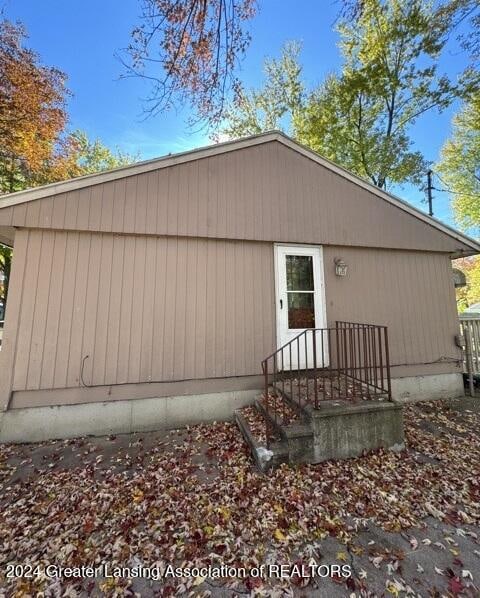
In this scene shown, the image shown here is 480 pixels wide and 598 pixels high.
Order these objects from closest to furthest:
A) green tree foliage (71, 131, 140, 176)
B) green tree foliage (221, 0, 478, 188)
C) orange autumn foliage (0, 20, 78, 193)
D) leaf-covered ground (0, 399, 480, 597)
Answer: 1. leaf-covered ground (0, 399, 480, 597)
2. orange autumn foliage (0, 20, 78, 193)
3. green tree foliage (221, 0, 478, 188)
4. green tree foliage (71, 131, 140, 176)

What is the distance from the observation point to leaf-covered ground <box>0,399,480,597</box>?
1.78 m

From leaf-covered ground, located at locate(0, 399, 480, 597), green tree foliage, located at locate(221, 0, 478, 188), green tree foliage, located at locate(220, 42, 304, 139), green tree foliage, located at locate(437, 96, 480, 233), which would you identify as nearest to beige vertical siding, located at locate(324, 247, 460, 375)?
leaf-covered ground, located at locate(0, 399, 480, 597)

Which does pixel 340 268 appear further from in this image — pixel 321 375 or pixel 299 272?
pixel 321 375

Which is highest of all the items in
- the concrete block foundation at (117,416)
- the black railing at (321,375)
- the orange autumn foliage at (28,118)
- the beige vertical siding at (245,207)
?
the orange autumn foliage at (28,118)

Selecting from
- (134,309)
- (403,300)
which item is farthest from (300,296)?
(134,309)

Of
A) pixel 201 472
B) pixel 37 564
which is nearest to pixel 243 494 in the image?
pixel 201 472

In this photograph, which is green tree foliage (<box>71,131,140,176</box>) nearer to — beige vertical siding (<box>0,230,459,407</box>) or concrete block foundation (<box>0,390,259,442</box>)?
beige vertical siding (<box>0,230,459,407</box>)

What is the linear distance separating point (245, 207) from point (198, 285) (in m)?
1.56

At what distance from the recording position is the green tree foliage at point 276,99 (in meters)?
11.7

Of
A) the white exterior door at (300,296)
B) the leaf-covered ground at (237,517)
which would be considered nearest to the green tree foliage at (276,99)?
the white exterior door at (300,296)

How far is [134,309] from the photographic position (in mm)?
4082

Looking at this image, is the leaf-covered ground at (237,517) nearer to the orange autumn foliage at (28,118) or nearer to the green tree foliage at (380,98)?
the orange autumn foliage at (28,118)

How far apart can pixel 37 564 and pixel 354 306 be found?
5.01 m

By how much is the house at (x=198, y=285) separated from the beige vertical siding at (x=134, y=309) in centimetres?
2
